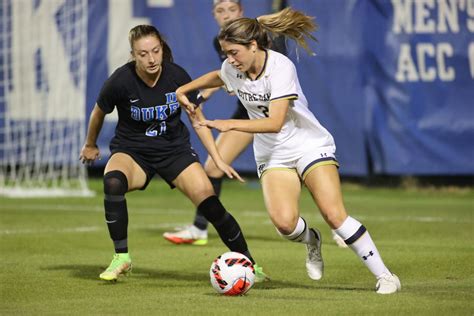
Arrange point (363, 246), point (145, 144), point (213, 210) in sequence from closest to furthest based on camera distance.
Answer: point (363, 246), point (213, 210), point (145, 144)

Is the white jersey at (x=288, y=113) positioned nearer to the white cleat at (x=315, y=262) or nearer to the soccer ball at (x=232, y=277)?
the white cleat at (x=315, y=262)

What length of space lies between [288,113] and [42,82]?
9.61 metres

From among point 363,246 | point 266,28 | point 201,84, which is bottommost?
point 363,246

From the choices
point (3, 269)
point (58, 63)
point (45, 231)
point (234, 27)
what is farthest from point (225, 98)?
point (234, 27)

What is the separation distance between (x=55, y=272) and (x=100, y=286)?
89 centimetres

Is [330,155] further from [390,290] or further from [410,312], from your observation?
[410,312]

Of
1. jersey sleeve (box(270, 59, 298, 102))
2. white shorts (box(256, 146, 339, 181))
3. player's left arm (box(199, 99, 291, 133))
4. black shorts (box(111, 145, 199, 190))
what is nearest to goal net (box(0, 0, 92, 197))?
black shorts (box(111, 145, 199, 190))

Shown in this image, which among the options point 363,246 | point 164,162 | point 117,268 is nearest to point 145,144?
point 164,162

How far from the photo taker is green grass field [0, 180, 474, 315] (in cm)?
693

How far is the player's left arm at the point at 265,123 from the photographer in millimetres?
7125

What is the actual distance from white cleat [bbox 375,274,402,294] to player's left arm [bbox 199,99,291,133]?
1160 mm

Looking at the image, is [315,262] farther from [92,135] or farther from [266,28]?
[92,135]

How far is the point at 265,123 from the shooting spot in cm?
730

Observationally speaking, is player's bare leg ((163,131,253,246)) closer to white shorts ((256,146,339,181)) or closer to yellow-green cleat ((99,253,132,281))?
yellow-green cleat ((99,253,132,281))
